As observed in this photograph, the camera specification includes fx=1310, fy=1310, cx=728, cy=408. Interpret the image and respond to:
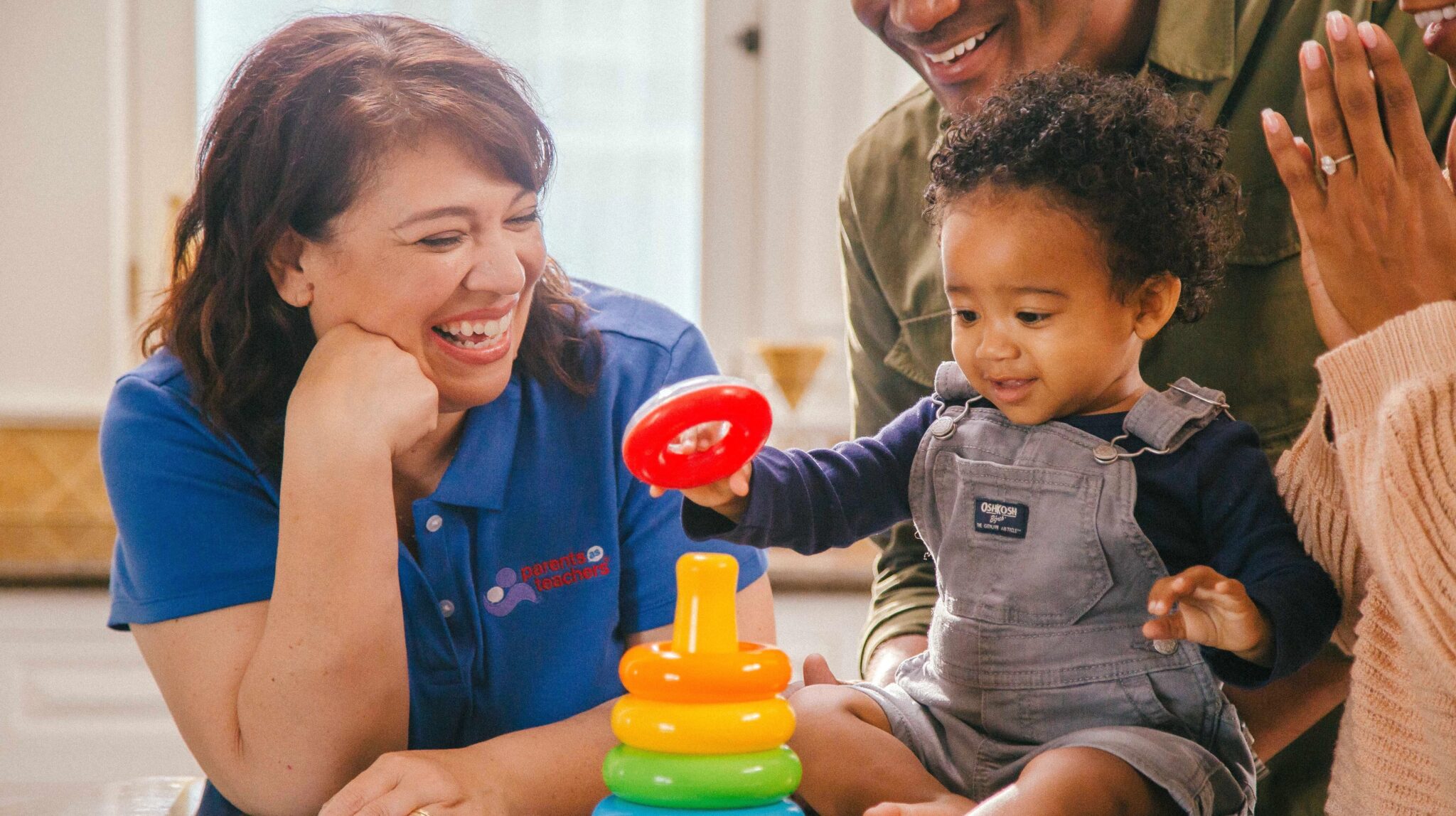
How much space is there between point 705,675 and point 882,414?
2.95 ft

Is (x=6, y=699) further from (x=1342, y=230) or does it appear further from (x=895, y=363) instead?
(x=1342, y=230)

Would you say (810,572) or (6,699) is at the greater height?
(810,572)

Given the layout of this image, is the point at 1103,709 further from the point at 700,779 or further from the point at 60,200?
the point at 60,200

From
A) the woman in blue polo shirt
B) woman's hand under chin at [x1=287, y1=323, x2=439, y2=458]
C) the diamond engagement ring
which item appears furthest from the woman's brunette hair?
the diamond engagement ring

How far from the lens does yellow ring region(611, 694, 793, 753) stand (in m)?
0.80

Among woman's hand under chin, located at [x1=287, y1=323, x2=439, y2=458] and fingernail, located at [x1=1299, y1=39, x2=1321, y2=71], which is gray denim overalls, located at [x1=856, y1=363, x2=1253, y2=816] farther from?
woman's hand under chin, located at [x1=287, y1=323, x2=439, y2=458]

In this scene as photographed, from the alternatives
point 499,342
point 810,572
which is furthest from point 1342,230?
point 810,572

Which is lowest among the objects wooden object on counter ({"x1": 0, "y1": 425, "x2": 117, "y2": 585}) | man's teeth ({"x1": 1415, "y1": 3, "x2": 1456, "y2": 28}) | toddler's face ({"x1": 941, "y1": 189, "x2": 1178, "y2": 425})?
wooden object on counter ({"x1": 0, "y1": 425, "x2": 117, "y2": 585})

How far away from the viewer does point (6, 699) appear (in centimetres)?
331

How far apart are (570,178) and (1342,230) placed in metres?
2.83

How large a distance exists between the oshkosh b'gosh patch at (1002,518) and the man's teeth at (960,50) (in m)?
0.55

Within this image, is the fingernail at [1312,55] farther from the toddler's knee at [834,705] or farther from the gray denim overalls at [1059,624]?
the toddler's knee at [834,705]

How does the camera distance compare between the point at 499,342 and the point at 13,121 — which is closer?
the point at 499,342

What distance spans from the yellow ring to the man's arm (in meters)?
0.52
